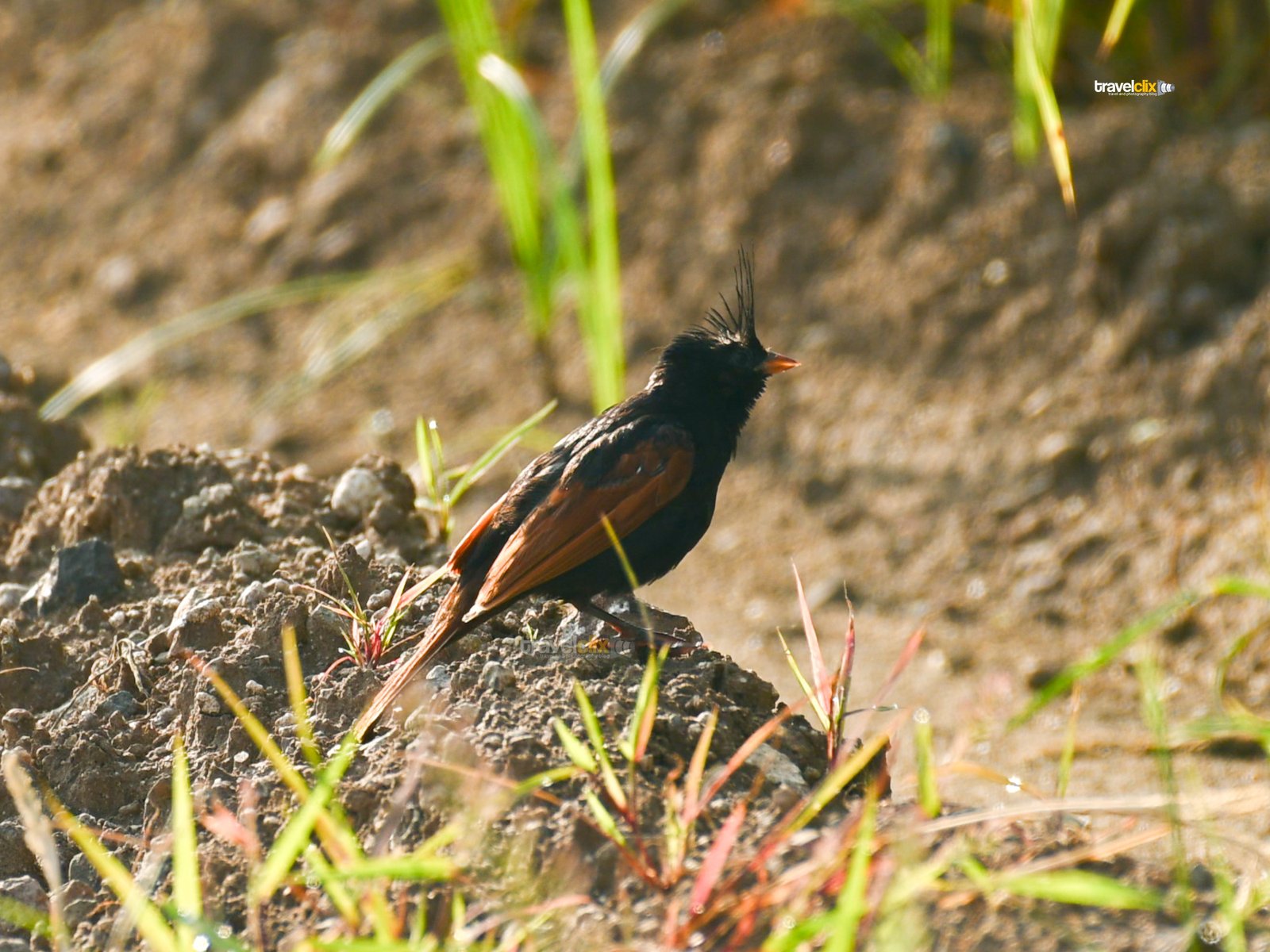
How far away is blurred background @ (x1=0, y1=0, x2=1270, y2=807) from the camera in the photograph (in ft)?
16.5

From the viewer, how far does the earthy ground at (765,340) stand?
11.6 feet

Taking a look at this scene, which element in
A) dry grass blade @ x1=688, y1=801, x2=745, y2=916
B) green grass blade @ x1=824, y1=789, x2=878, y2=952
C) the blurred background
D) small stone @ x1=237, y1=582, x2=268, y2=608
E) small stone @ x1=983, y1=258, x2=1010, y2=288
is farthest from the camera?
small stone @ x1=983, y1=258, x2=1010, y2=288


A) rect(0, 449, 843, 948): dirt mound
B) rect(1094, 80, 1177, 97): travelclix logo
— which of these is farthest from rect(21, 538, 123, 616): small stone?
rect(1094, 80, 1177, 97): travelclix logo

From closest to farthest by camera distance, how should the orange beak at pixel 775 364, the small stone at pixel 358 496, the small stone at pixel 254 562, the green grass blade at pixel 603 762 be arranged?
the green grass blade at pixel 603 762 → the small stone at pixel 254 562 → the orange beak at pixel 775 364 → the small stone at pixel 358 496

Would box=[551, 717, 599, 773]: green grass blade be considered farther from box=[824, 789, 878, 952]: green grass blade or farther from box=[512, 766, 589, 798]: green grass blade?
box=[824, 789, 878, 952]: green grass blade

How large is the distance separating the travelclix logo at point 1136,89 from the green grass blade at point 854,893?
489cm

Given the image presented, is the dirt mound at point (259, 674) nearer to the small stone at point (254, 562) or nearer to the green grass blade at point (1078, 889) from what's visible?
the small stone at point (254, 562)

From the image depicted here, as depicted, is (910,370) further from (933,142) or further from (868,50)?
(868,50)

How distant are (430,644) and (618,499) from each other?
596mm

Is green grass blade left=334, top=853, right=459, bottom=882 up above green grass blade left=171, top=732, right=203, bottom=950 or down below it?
below

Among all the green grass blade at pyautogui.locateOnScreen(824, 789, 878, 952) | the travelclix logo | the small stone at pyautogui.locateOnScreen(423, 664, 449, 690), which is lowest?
the green grass blade at pyautogui.locateOnScreen(824, 789, 878, 952)

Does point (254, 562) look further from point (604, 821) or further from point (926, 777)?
point (926, 777)

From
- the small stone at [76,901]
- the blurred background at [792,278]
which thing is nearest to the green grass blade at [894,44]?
the blurred background at [792,278]

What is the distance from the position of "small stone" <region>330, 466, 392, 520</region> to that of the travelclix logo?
3.92 metres
